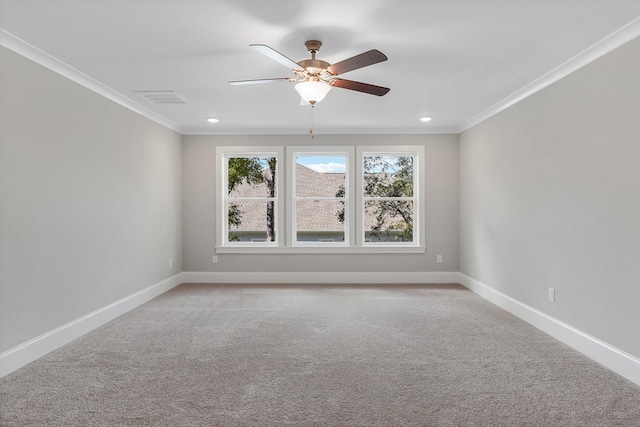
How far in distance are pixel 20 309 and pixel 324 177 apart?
4227 mm

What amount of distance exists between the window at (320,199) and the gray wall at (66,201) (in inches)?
55.4

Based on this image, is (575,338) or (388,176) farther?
(388,176)

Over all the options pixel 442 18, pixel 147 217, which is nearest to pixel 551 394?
pixel 442 18

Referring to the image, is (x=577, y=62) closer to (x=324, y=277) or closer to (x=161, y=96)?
(x=161, y=96)

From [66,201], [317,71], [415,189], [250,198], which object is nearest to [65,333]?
[66,201]

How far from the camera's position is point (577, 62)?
3.12 meters

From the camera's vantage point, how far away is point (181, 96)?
4.16 m

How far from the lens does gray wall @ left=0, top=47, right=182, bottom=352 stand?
2799 millimetres

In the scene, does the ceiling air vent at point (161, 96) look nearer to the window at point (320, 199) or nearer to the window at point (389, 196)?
the window at point (320, 199)

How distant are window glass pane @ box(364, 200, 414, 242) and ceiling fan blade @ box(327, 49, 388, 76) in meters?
3.63

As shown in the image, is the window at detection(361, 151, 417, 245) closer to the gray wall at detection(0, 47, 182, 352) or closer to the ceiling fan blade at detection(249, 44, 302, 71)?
the gray wall at detection(0, 47, 182, 352)

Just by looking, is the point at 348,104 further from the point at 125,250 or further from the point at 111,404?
the point at 111,404

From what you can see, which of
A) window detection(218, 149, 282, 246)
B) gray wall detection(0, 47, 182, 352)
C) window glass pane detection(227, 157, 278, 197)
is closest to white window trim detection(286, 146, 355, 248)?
window detection(218, 149, 282, 246)

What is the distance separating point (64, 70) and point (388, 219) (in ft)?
15.1
